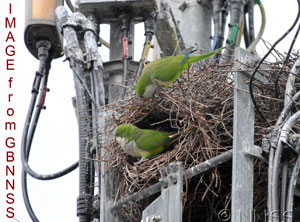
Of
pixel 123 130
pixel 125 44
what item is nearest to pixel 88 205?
pixel 123 130

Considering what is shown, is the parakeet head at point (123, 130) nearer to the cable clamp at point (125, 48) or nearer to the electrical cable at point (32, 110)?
the cable clamp at point (125, 48)

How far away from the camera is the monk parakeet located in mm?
7820

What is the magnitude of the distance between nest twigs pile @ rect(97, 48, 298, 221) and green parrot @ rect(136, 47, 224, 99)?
0.08 meters

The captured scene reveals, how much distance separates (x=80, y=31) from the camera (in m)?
8.98

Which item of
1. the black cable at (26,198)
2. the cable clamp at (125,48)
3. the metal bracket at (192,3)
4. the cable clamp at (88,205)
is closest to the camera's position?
the cable clamp at (88,205)

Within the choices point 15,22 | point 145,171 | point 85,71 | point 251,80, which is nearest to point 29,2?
point 15,22

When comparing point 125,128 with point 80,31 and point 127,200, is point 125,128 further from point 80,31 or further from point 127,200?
point 80,31

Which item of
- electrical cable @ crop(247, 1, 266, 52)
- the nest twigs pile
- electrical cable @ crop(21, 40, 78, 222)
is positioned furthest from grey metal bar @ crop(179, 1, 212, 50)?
the nest twigs pile

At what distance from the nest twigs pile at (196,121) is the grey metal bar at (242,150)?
0.97 ft

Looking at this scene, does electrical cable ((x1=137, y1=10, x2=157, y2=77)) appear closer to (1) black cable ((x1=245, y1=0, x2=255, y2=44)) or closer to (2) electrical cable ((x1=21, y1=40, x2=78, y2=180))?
(2) electrical cable ((x1=21, y1=40, x2=78, y2=180))

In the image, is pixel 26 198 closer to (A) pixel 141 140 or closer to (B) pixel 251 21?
(A) pixel 141 140

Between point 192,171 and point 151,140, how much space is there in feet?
2.43

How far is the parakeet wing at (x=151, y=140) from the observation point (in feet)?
25.7

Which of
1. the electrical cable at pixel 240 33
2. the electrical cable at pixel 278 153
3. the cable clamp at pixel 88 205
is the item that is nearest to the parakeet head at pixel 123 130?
the cable clamp at pixel 88 205
